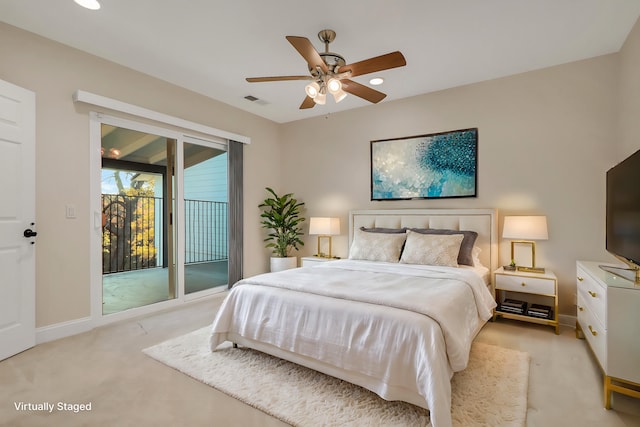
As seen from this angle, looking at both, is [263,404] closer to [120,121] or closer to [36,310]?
[36,310]

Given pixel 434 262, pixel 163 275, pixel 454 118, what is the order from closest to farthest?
1. pixel 434 262
2. pixel 454 118
3. pixel 163 275

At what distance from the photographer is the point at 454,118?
4.04m

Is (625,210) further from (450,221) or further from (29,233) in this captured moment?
(29,233)

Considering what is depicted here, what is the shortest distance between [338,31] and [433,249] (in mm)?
2344

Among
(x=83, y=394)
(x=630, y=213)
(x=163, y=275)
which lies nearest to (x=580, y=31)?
(x=630, y=213)

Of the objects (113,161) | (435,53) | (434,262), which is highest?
(435,53)

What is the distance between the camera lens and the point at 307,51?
228 cm

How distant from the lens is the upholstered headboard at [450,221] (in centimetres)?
370

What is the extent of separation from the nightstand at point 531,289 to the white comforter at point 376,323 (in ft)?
1.62

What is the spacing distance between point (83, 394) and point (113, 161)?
8.68 feet

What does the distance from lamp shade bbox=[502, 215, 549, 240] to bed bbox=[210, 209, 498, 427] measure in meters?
0.41

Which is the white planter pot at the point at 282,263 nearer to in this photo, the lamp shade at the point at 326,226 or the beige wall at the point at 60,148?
the lamp shade at the point at 326,226

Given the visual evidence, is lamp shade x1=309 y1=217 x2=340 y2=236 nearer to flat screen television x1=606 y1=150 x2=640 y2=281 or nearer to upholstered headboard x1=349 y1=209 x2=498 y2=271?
upholstered headboard x1=349 y1=209 x2=498 y2=271

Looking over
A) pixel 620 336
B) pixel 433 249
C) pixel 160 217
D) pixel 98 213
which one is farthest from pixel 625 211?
pixel 160 217
